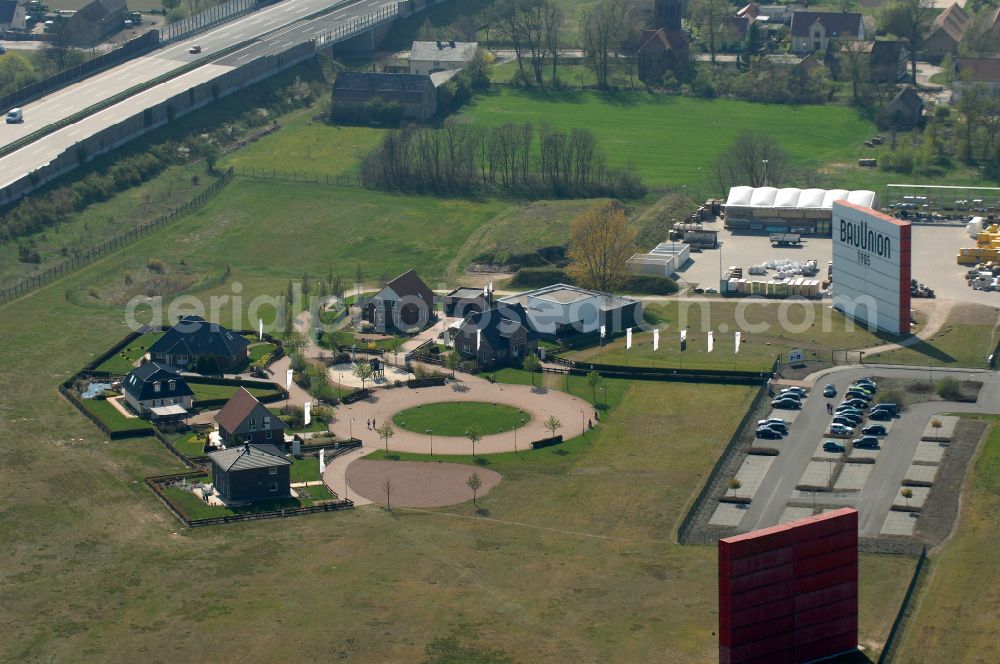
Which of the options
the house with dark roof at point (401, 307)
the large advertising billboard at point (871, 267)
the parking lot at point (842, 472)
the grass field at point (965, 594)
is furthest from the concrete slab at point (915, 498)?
the house with dark roof at point (401, 307)

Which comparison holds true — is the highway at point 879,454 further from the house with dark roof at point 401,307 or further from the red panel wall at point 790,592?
the house with dark roof at point 401,307

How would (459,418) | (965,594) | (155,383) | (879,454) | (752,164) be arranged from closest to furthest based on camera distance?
(965,594) → (879,454) → (155,383) → (459,418) → (752,164)

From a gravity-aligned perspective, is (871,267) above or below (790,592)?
below

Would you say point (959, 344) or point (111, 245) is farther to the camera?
point (111, 245)

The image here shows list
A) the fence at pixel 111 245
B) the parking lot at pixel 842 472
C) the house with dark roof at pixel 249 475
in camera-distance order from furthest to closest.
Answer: the fence at pixel 111 245 → the house with dark roof at pixel 249 475 → the parking lot at pixel 842 472

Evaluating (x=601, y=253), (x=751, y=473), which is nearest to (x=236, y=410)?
(x=751, y=473)

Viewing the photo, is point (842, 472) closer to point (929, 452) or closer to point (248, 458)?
point (929, 452)

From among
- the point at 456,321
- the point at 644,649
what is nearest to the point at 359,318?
the point at 456,321

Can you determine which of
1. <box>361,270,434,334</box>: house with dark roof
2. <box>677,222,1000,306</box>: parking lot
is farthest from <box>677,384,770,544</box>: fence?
<box>361,270,434,334</box>: house with dark roof
